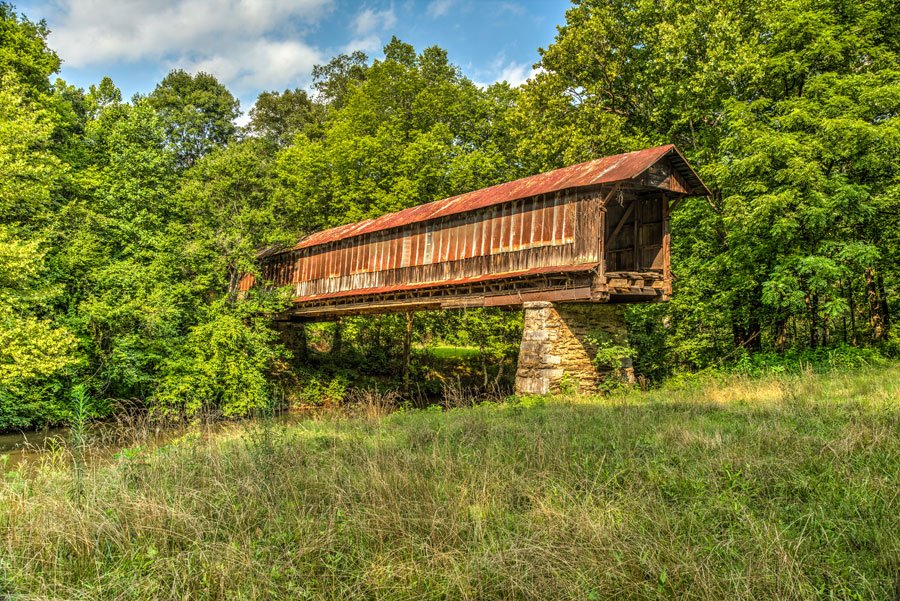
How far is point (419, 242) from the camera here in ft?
58.1

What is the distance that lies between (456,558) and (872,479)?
3.49 metres

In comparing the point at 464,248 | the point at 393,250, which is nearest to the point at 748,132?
the point at 464,248

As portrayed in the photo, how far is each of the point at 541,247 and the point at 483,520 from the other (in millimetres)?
11090

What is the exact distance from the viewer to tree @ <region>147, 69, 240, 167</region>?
34906mm

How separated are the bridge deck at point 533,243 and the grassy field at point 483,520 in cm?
771

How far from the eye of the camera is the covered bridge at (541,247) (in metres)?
13.2

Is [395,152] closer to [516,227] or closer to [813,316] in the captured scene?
[516,227]

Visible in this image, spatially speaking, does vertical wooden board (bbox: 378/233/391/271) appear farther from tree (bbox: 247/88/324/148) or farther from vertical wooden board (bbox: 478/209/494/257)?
tree (bbox: 247/88/324/148)

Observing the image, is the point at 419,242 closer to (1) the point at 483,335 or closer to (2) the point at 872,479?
(1) the point at 483,335

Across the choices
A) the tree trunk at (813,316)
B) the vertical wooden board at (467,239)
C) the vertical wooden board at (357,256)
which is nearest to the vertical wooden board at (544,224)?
the vertical wooden board at (467,239)

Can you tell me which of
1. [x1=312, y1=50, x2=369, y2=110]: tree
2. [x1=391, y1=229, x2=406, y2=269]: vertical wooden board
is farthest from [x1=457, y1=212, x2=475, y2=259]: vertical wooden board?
[x1=312, y1=50, x2=369, y2=110]: tree

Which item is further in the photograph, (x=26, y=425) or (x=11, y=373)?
(x=26, y=425)

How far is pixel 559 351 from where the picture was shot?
13.5 meters

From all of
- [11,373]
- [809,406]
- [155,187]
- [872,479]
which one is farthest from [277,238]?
[872,479]
